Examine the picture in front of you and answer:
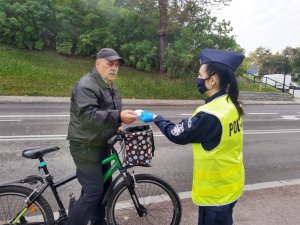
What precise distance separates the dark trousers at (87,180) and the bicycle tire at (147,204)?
23 centimetres

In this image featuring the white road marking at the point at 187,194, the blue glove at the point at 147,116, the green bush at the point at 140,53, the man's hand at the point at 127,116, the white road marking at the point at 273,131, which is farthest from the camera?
the green bush at the point at 140,53

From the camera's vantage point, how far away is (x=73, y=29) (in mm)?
24438

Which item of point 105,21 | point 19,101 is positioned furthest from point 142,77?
point 19,101

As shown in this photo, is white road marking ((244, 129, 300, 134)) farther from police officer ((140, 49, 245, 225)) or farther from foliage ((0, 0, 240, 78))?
foliage ((0, 0, 240, 78))

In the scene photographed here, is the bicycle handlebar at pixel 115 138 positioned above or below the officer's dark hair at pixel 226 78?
below

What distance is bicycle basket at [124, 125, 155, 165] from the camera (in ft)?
10.9

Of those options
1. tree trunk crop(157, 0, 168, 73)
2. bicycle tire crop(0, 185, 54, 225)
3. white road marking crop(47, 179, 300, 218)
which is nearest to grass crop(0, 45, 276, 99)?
tree trunk crop(157, 0, 168, 73)

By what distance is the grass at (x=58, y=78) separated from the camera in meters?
18.1

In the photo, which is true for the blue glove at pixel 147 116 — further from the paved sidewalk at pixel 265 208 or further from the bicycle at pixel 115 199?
the paved sidewalk at pixel 265 208

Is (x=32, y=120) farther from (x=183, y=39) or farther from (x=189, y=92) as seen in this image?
(x=183, y=39)

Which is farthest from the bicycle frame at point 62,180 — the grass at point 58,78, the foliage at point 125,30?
the foliage at point 125,30

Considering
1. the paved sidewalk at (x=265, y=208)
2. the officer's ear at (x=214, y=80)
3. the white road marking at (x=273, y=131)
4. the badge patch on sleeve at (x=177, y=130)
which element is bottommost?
the white road marking at (x=273, y=131)

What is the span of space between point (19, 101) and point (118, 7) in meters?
13.5

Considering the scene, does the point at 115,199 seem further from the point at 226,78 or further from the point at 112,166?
the point at 226,78
